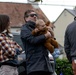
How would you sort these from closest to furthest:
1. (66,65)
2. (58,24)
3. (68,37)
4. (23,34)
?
(68,37)
(23,34)
(66,65)
(58,24)

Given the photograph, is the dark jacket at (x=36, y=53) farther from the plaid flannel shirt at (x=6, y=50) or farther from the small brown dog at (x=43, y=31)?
the plaid flannel shirt at (x=6, y=50)

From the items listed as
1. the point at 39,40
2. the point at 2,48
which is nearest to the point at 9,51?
the point at 2,48

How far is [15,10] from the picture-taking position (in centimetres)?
5425

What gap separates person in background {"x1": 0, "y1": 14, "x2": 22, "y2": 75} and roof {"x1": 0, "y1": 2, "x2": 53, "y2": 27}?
44814 millimetres

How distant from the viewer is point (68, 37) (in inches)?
226

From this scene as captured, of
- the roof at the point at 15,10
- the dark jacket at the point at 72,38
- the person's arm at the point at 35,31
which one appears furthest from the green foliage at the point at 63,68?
the roof at the point at 15,10

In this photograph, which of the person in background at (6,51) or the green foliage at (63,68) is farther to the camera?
the green foliage at (63,68)

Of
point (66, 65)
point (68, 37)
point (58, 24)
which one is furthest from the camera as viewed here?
point (58, 24)

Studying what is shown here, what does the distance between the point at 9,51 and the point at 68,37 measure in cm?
104

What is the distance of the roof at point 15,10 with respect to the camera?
51.9 m

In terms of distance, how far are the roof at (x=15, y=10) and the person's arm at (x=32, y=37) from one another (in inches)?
1762

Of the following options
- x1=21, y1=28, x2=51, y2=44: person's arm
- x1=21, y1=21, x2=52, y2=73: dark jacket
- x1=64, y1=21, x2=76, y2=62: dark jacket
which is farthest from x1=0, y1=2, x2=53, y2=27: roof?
x1=64, y1=21, x2=76, y2=62: dark jacket

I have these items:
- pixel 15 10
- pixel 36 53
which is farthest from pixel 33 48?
pixel 15 10

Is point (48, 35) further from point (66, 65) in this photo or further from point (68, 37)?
point (66, 65)
